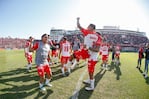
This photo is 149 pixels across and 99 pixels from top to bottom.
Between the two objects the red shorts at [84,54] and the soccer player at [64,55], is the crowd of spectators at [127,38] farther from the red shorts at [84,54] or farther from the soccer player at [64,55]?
the red shorts at [84,54]

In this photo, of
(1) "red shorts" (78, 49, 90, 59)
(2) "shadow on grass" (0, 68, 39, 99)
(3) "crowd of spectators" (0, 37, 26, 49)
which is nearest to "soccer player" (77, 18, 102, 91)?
(1) "red shorts" (78, 49, 90, 59)

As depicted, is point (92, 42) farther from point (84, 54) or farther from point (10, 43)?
point (10, 43)

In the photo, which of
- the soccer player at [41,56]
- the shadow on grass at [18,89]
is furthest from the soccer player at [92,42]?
the shadow on grass at [18,89]

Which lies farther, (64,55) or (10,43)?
(10,43)

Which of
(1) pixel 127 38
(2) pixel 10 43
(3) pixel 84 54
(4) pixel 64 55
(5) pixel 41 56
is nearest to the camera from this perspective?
(5) pixel 41 56

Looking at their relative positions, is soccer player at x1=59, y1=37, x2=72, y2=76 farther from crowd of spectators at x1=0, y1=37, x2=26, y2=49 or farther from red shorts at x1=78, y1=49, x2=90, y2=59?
crowd of spectators at x1=0, y1=37, x2=26, y2=49

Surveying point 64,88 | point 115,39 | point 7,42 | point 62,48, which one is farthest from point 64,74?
point 115,39

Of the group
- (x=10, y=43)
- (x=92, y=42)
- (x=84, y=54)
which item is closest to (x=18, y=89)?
(x=84, y=54)

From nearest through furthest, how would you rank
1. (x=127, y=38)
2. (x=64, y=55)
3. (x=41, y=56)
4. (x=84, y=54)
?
(x=41, y=56) → (x=84, y=54) → (x=64, y=55) → (x=127, y=38)

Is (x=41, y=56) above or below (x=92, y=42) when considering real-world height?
below

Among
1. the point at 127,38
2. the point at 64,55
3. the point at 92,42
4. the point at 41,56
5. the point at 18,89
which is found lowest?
the point at 18,89

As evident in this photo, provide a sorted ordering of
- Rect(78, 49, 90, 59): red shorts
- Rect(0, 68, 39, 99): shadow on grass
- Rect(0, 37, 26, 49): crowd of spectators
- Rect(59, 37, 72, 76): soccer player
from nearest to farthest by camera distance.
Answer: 1. Rect(0, 68, 39, 99): shadow on grass
2. Rect(78, 49, 90, 59): red shorts
3. Rect(59, 37, 72, 76): soccer player
4. Rect(0, 37, 26, 49): crowd of spectators

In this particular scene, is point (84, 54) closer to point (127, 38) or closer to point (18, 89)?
point (18, 89)

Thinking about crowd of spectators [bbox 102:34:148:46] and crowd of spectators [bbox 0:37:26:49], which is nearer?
crowd of spectators [bbox 0:37:26:49]
